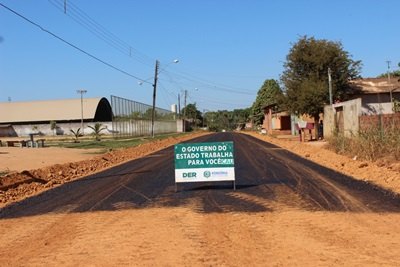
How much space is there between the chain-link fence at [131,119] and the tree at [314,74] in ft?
93.1

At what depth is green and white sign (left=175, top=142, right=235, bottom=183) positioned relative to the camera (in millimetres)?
13695

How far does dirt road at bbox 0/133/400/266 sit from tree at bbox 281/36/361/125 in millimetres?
25517

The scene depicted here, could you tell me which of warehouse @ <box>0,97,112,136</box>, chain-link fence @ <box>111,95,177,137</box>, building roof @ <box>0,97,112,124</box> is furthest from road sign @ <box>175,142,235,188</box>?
building roof @ <box>0,97,112,124</box>

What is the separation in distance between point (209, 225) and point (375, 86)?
46570 millimetres

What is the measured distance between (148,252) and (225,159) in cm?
649

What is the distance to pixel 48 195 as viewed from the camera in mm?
14398

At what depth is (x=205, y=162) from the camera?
13.8 meters

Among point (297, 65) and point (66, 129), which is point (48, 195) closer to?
point (297, 65)

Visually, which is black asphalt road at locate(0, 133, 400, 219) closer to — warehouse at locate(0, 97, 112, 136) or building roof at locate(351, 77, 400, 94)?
building roof at locate(351, 77, 400, 94)

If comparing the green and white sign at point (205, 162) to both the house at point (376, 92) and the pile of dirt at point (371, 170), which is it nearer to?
the pile of dirt at point (371, 170)

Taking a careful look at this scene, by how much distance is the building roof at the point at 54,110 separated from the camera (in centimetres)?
10894

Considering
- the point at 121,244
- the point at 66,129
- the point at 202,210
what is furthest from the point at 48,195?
the point at 66,129

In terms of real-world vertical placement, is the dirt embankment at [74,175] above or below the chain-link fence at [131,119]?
below

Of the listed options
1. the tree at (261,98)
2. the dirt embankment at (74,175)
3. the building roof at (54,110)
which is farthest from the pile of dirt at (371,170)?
the tree at (261,98)
